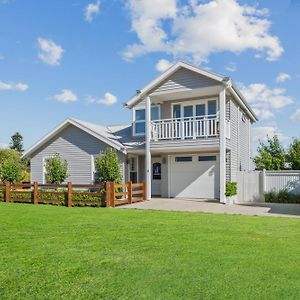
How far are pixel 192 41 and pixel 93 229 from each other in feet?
35.4

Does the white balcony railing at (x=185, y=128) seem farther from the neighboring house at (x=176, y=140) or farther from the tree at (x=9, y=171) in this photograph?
the tree at (x=9, y=171)

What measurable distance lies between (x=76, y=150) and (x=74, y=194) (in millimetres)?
5211

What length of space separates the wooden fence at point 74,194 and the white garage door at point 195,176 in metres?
2.65

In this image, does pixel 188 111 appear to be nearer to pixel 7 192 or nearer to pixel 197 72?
pixel 197 72

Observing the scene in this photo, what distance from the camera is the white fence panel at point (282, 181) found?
17.5 meters

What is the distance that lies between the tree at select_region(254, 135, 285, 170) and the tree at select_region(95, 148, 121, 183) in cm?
1180

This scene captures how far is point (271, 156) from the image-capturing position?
81.1 ft

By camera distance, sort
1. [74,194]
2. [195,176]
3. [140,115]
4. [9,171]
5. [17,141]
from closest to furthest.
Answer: [74,194]
[195,176]
[9,171]
[140,115]
[17,141]

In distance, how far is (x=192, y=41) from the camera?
641 inches

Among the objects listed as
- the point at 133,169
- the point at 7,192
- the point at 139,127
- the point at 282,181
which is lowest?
the point at 7,192

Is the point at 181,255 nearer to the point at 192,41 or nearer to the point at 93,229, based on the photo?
the point at 93,229

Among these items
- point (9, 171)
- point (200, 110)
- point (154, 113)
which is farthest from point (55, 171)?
point (200, 110)

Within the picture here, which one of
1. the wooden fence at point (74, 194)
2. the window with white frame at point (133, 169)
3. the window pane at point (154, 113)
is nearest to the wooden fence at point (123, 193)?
the wooden fence at point (74, 194)

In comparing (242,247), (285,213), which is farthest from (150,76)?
(242,247)
